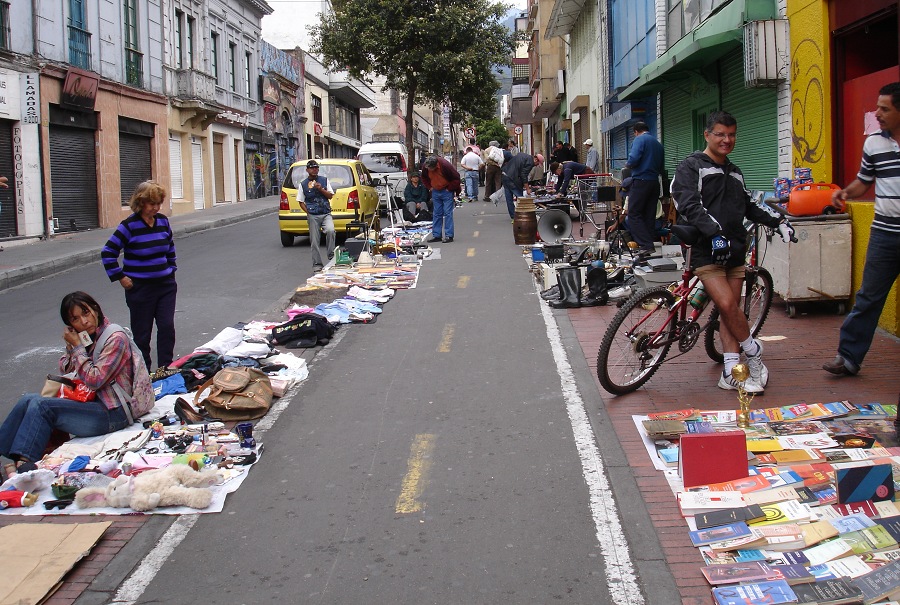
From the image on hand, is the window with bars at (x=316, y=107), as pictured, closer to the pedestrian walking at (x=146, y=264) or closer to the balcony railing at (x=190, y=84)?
the balcony railing at (x=190, y=84)

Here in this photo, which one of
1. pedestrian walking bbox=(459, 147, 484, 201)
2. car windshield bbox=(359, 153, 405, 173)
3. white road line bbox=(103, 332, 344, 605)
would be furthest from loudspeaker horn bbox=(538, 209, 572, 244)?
pedestrian walking bbox=(459, 147, 484, 201)

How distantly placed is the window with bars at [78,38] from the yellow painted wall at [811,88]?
18073 millimetres

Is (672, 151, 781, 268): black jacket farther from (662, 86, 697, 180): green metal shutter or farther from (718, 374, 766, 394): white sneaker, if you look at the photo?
(662, 86, 697, 180): green metal shutter

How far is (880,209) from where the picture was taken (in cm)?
610

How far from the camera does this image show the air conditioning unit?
34.0ft

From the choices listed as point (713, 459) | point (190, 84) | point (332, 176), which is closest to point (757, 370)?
point (713, 459)

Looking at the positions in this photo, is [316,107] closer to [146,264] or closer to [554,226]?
[554,226]

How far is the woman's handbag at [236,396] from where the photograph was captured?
631cm

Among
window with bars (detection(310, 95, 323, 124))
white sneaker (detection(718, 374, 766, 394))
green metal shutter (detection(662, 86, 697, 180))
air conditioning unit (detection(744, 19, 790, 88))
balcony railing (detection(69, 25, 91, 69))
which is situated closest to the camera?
white sneaker (detection(718, 374, 766, 394))

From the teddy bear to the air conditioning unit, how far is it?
328 inches

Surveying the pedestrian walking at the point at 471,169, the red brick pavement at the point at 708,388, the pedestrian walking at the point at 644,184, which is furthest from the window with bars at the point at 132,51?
the red brick pavement at the point at 708,388

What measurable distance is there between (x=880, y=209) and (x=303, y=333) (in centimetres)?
523

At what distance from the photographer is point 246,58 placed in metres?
38.8

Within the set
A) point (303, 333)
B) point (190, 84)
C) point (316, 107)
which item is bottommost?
point (303, 333)
